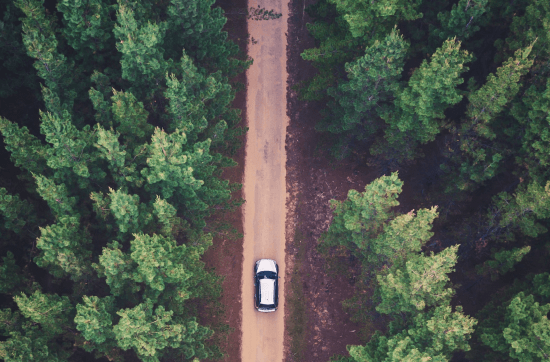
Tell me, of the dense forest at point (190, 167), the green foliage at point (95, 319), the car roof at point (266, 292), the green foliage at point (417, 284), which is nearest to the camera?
the green foliage at point (95, 319)

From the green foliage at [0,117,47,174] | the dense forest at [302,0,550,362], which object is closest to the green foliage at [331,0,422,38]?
the dense forest at [302,0,550,362]

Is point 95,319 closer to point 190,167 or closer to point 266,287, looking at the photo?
point 190,167

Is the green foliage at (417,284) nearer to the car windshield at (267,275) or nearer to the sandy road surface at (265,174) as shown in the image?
the car windshield at (267,275)

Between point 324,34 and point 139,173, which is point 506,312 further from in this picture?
point 139,173

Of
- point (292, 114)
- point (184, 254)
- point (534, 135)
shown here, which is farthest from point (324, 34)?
point (184, 254)

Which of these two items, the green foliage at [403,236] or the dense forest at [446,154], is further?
the green foliage at [403,236]

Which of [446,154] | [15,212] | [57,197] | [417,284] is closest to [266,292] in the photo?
[417,284]

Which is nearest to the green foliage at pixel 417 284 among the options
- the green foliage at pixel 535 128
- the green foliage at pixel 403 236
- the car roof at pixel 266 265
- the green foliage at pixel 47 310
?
the green foliage at pixel 403 236

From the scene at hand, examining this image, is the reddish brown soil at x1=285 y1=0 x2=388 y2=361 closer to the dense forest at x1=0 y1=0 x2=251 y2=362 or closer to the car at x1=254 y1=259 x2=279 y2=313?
the car at x1=254 y1=259 x2=279 y2=313
